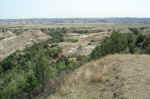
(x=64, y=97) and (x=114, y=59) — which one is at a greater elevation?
(x=114, y=59)

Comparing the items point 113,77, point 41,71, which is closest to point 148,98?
point 113,77

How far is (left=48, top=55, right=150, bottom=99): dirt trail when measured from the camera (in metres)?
5.84

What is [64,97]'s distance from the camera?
6445 mm

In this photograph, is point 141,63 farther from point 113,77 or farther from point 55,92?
point 55,92

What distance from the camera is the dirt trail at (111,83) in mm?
5842

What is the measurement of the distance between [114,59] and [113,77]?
2878 millimetres

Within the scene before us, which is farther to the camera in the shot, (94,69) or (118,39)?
(118,39)

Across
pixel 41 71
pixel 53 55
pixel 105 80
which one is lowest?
pixel 53 55

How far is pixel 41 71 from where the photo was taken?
1327cm

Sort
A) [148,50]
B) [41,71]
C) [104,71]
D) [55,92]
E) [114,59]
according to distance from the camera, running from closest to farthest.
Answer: [55,92] → [104,71] → [114,59] → [41,71] → [148,50]

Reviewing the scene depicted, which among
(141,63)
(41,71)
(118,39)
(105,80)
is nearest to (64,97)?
(105,80)

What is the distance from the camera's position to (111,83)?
22.5ft

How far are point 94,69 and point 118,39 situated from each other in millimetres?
8041

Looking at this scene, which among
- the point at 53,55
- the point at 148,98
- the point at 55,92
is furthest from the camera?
the point at 53,55
